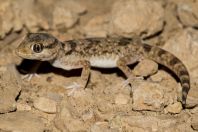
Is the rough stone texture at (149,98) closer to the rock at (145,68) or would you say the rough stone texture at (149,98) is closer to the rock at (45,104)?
the rock at (145,68)

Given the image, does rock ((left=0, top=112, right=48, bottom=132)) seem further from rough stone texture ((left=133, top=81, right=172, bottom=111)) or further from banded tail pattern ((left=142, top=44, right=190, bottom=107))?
banded tail pattern ((left=142, top=44, right=190, bottom=107))

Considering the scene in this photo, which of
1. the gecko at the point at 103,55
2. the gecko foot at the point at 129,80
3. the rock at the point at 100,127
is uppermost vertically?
the gecko at the point at 103,55

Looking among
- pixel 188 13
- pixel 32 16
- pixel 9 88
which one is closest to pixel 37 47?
pixel 9 88

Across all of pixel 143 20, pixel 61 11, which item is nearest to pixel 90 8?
pixel 61 11

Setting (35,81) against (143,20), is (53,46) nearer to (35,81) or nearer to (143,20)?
(35,81)

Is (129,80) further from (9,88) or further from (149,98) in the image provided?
(9,88)

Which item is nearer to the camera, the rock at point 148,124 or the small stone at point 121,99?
the rock at point 148,124

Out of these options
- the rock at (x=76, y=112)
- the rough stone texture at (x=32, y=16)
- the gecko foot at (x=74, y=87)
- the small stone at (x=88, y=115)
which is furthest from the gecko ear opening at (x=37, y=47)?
the rough stone texture at (x=32, y=16)
